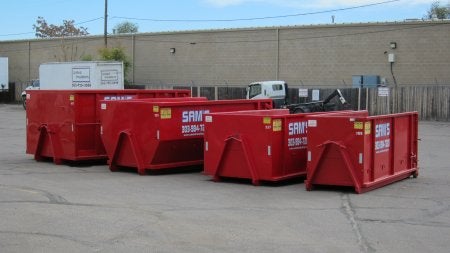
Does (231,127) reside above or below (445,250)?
above

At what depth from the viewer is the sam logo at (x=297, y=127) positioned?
13.0 m

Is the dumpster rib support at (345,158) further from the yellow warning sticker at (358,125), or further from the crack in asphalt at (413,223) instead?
the crack in asphalt at (413,223)

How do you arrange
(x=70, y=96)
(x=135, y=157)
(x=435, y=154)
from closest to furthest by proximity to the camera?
(x=135, y=157)
(x=70, y=96)
(x=435, y=154)

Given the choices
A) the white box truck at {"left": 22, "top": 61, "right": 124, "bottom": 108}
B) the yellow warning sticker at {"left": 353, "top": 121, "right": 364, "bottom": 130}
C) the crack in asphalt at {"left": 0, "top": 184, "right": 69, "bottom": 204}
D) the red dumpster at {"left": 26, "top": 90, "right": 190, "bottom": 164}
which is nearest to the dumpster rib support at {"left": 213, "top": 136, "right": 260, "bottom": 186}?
the yellow warning sticker at {"left": 353, "top": 121, "right": 364, "bottom": 130}

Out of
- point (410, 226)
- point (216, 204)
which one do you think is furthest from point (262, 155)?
point (410, 226)

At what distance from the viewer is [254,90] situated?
36.2 meters

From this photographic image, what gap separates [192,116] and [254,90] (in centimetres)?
2151

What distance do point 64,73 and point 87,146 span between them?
28.6 meters

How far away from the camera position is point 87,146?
16.0 m

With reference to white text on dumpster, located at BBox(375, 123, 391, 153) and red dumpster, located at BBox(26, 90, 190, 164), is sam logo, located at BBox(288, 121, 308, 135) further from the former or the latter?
red dumpster, located at BBox(26, 90, 190, 164)

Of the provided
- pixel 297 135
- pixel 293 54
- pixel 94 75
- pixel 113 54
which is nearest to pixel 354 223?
pixel 297 135

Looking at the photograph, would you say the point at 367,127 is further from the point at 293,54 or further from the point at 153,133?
the point at 293,54

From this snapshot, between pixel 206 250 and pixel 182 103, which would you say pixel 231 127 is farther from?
pixel 206 250

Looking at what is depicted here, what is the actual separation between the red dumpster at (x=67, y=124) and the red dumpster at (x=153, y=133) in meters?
0.90
